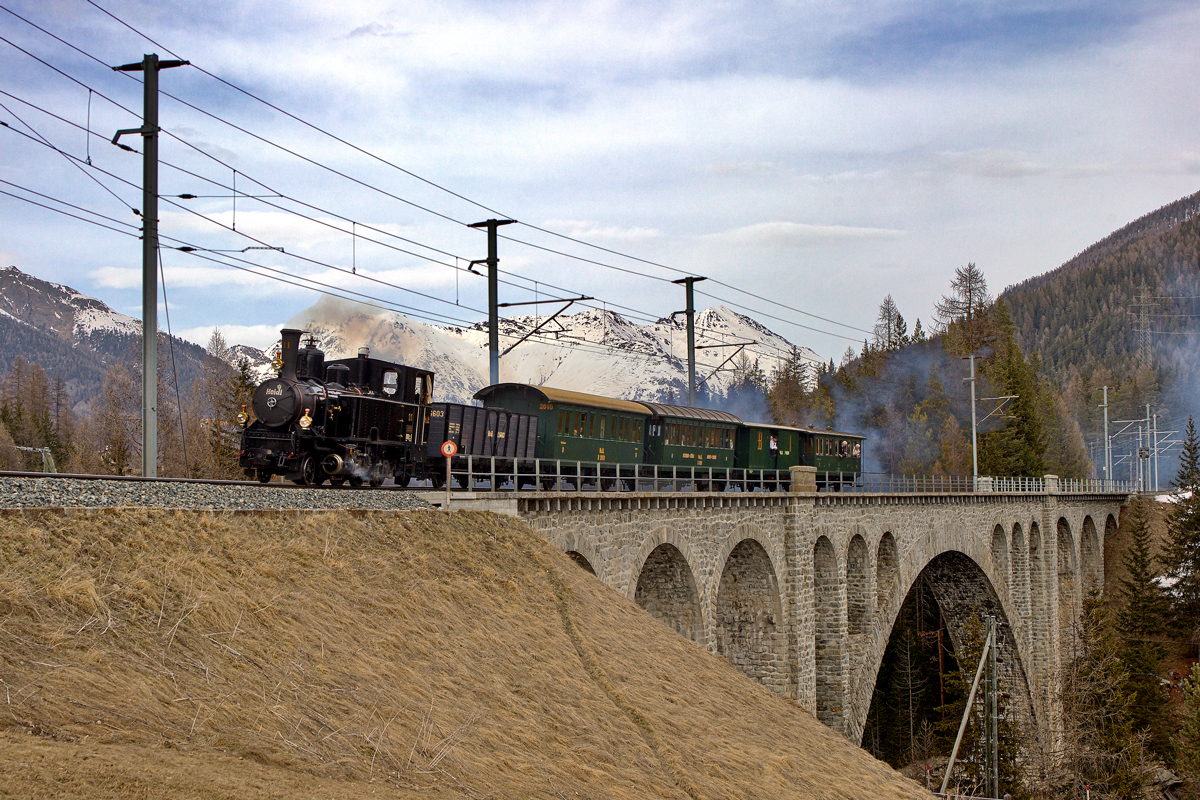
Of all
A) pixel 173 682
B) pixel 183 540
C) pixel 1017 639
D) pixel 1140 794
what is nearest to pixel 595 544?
pixel 183 540

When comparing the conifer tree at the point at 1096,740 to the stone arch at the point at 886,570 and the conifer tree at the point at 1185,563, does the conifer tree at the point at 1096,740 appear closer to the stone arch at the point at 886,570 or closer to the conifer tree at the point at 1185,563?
the stone arch at the point at 886,570

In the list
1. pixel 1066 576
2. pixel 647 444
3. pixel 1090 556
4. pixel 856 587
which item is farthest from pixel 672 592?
pixel 1090 556

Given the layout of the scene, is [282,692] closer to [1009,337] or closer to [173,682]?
[173,682]

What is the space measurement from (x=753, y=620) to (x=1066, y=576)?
138ft

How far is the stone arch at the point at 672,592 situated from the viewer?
83.6ft

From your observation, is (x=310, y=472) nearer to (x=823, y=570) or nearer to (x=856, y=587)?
(x=823, y=570)

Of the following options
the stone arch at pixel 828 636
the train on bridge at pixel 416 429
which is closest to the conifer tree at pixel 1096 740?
the stone arch at pixel 828 636

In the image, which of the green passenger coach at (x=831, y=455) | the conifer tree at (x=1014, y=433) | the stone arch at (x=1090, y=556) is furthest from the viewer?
the conifer tree at (x=1014, y=433)

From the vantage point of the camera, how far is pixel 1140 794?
1652 inches

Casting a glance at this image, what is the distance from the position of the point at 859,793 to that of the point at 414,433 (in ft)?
40.2

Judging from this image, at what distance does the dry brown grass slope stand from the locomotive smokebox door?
4.74 metres

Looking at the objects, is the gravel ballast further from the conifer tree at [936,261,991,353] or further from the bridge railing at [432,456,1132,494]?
the conifer tree at [936,261,991,353]

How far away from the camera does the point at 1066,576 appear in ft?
211

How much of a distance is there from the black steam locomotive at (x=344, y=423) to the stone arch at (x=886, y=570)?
21800mm
